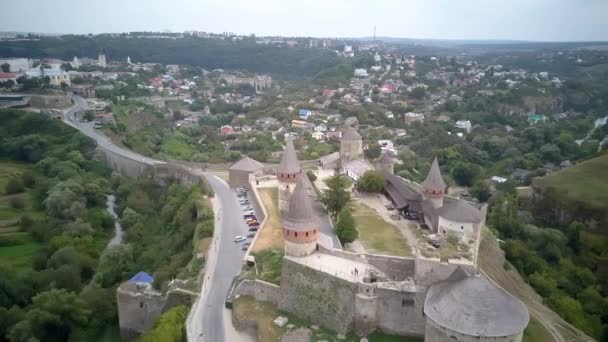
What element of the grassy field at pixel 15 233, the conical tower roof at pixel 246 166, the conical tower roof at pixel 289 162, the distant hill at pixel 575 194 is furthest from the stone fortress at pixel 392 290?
the distant hill at pixel 575 194

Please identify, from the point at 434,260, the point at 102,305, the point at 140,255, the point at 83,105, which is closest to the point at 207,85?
the point at 83,105

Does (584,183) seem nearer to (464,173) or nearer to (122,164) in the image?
(464,173)

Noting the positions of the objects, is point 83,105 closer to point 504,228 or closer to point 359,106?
point 359,106

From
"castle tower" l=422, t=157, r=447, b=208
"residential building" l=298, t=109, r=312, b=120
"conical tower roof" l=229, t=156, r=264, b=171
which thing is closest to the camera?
"castle tower" l=422, t=157, r=447, b=208

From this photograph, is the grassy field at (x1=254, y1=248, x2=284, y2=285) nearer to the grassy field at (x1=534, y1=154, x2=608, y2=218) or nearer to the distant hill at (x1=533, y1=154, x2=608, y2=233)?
the distant hill at (x1=533, y1=154, x2=608, y2=233)

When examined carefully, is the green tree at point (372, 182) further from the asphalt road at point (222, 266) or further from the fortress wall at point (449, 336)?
the fortress wall at point (449, 336)

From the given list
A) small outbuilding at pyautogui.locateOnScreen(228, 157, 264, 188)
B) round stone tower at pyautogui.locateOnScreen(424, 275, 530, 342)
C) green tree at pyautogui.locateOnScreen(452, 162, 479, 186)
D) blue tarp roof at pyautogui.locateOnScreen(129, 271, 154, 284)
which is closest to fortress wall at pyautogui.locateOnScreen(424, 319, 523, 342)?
round stone tower at pyautogui.locateOnScreen(424, 275, 530, 342)
